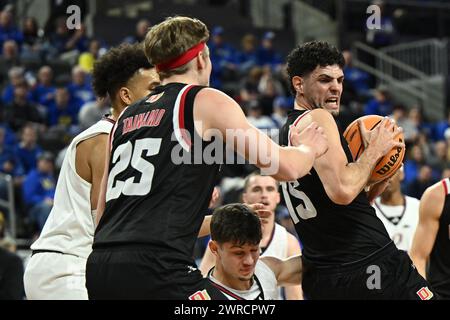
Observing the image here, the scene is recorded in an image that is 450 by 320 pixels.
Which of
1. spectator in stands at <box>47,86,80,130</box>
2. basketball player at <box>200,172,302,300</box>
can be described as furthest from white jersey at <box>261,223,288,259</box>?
spectator in stands at <box>47,86,80,130</box>

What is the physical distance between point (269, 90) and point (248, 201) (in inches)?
337

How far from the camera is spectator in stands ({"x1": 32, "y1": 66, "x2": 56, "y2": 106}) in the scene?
1440 centimetres

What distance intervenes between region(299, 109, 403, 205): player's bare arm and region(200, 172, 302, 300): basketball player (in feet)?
8.01

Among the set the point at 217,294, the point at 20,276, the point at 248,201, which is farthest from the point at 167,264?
the point at 20,276

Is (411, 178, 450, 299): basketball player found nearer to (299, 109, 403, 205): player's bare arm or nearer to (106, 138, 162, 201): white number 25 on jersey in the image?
(299, 109, 403, 205): player's bare arm

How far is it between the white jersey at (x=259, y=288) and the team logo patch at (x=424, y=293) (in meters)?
1.17

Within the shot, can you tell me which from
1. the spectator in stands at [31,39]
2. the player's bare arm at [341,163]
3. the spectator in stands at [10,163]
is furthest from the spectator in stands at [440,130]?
the player's bare arm at [341,163]

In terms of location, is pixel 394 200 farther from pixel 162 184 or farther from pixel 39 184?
pixel 39 184

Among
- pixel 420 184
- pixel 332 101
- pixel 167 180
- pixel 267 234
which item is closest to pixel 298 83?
pixel 332 101

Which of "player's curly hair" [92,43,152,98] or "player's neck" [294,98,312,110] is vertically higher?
"player's curly hair" [92,43,152,98]

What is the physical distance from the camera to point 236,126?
3.75 metres

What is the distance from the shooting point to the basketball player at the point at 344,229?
466cm

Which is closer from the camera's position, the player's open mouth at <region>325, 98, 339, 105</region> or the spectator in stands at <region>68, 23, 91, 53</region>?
the player's open mouth at <region>325, 98, 339, 105</region>

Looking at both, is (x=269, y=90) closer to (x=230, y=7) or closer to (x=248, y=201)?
(x=230, y=7)
